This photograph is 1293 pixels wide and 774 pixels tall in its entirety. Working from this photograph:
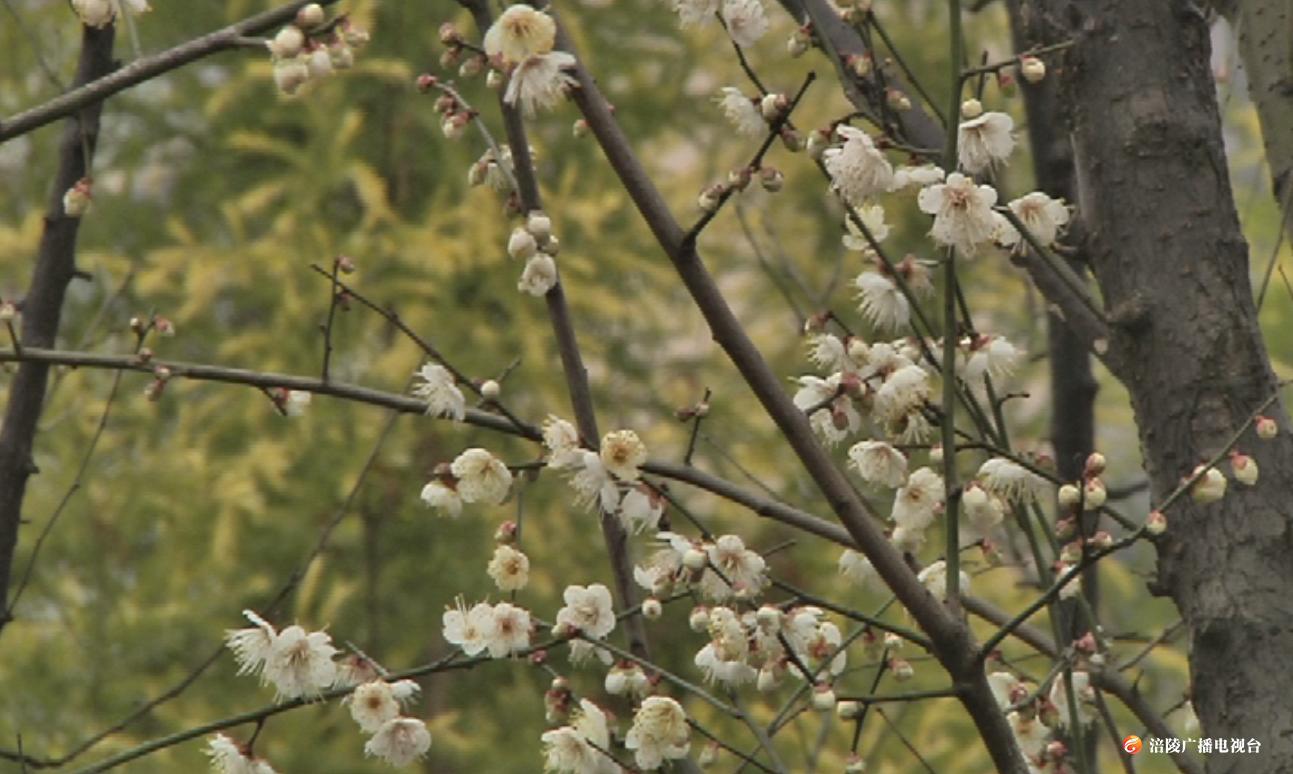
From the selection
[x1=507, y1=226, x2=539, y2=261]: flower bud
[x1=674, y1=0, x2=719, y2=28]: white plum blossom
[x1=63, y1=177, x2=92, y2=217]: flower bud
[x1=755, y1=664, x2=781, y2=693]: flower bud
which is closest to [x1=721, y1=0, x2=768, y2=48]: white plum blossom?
[x1=674, y1=0, x2=719, y2=28]: white plum blossom

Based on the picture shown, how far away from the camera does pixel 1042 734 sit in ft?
6.44

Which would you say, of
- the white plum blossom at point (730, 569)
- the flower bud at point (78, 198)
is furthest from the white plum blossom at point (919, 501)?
the flower bud at point (78, 198)

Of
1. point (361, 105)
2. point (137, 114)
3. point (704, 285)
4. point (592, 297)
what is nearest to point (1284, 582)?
point (704, 285)

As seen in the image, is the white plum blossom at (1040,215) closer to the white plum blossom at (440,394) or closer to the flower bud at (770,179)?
the flower bud at (770,179)

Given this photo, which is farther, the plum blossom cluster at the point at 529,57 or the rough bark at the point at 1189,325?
the rough bark at the point at 1189,325

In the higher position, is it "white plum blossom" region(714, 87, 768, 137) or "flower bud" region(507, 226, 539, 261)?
"white plum blossom" region(714, 87, 768, 137)

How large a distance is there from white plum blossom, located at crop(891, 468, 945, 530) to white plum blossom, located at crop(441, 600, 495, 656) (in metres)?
0.40

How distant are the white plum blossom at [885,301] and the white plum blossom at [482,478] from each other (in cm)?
38

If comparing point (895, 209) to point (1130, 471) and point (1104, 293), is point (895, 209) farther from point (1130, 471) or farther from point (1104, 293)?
point (1104, 293)

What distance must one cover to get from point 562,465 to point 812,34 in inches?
18.4

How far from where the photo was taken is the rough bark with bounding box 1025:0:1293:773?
1762mm

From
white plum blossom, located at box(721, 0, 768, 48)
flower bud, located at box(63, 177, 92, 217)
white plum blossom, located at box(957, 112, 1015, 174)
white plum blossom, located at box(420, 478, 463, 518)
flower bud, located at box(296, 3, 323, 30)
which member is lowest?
white plum blossom, located at box(420, 478, 463, 518)

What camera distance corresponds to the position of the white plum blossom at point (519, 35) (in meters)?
1.43

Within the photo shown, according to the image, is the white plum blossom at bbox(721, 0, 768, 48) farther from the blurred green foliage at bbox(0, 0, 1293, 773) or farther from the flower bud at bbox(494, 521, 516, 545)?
the blurred green foliage at bbox(0, 0, 1293, 773)
